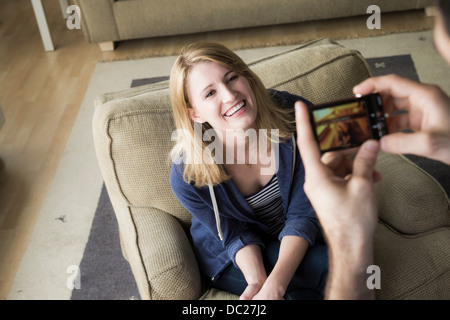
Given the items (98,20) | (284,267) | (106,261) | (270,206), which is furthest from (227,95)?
(98,20)

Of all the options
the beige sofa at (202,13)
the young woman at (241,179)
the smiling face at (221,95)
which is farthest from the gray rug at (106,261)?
the beige sofa at (202,13)

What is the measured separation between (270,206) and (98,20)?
81.9 inches

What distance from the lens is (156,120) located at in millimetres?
1533

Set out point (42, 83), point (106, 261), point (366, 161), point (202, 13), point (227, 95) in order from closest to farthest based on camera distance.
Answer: point (366, 161), point (227, 95), point (106, 261), point (202, 13), point (42, 83)

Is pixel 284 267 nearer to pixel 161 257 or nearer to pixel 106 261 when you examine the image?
pixel 161 257

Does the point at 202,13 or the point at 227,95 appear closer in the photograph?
the point at 227,95

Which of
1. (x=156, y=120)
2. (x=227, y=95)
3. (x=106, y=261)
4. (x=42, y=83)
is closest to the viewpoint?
(x=227, y=95)

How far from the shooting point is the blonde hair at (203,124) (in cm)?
135

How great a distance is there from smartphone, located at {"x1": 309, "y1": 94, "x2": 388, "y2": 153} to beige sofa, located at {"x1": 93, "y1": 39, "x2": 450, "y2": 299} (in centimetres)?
52

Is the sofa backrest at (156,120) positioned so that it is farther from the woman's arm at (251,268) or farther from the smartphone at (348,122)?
the smartphone at (348,122)

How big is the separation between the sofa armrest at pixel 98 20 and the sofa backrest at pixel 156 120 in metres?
1.57

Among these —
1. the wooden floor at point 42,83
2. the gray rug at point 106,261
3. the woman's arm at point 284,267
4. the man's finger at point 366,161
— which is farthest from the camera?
the wooden floor at point 42,83
